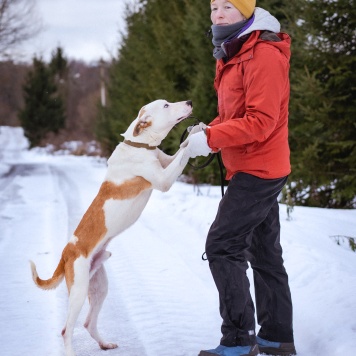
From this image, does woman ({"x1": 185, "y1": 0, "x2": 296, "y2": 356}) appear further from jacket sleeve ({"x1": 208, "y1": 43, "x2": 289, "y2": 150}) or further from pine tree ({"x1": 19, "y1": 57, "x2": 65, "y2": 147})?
pine tree ({"x1": 19, "y1": 57, "x2": 65, "y2": 147})

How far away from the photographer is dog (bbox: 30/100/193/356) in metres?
3.28

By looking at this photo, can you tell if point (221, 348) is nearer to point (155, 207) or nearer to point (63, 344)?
point (63, 344)

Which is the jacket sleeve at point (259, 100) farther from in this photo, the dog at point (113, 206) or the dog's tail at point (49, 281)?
the dog's tail at point (49, 281)

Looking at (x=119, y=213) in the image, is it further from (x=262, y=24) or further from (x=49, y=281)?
(x=262, y=24)

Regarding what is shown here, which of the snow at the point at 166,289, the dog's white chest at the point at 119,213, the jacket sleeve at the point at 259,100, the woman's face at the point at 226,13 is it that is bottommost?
the snow at the point at 166,289

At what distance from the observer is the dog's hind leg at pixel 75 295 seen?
126 inches

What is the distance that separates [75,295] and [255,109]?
166 cm

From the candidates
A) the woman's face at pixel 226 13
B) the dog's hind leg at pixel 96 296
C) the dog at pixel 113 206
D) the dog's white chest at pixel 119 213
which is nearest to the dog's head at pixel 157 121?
the dog at pixel 113 206

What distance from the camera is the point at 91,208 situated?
3.48 meters

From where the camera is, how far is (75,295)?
3.21 meters

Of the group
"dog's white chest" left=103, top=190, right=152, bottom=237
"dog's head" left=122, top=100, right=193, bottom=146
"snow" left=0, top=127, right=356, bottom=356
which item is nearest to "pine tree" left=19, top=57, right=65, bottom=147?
"snow" left=0, top=127, right=356, bottom=356

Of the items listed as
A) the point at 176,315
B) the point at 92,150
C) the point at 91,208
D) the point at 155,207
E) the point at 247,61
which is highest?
the point at 247,61

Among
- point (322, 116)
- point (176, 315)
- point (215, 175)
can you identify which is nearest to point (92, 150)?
point (215, 175)

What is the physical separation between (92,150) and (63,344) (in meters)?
28.7
